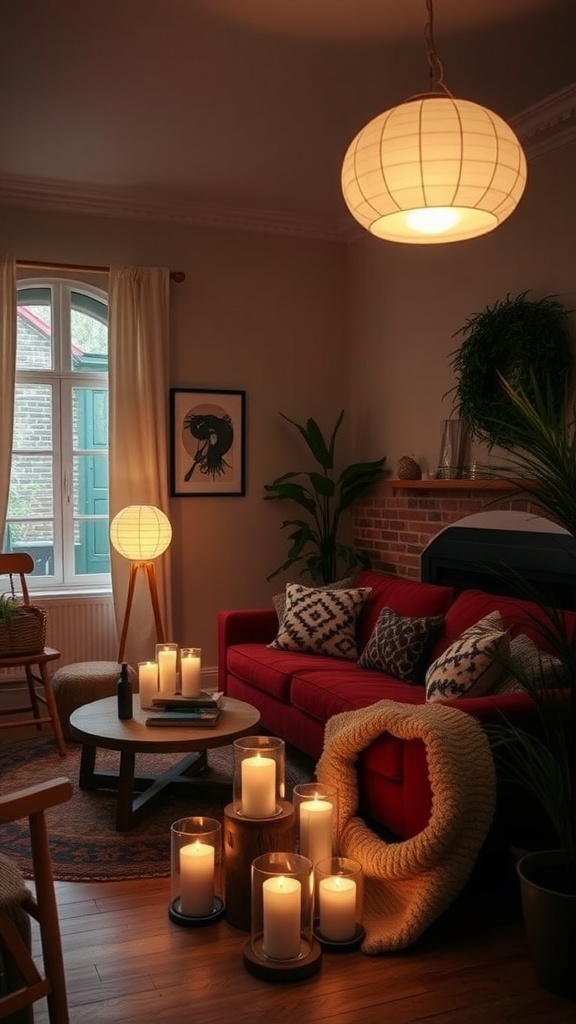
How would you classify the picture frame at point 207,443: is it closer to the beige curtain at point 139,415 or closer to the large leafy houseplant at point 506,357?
the beige curtain at point 139,415

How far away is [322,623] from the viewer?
4.41 m

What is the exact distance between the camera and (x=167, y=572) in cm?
527

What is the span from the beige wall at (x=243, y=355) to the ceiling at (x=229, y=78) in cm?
48

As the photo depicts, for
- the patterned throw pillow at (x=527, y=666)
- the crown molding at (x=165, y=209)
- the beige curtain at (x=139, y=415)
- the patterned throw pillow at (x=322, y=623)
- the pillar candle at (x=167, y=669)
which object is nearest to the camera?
the patterned throw pillow at (x=527, y=666)

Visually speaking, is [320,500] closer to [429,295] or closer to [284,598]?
[284,598]

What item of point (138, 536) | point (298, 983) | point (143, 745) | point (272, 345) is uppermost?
point (272, 345)

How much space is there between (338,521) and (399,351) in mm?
1173

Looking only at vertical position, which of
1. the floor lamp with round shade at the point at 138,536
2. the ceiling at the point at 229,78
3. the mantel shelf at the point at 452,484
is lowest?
the floor lamp with round shade at the point at 138,536

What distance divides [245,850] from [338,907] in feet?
1.08

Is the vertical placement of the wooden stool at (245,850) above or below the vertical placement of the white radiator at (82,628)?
below

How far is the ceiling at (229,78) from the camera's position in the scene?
3180 mm

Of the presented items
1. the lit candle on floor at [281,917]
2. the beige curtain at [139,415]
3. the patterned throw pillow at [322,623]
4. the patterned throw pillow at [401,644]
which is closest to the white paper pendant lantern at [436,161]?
the lit candle on floor at [281,917]

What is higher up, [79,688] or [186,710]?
[186,710]

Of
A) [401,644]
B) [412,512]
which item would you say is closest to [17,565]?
[401,644]
